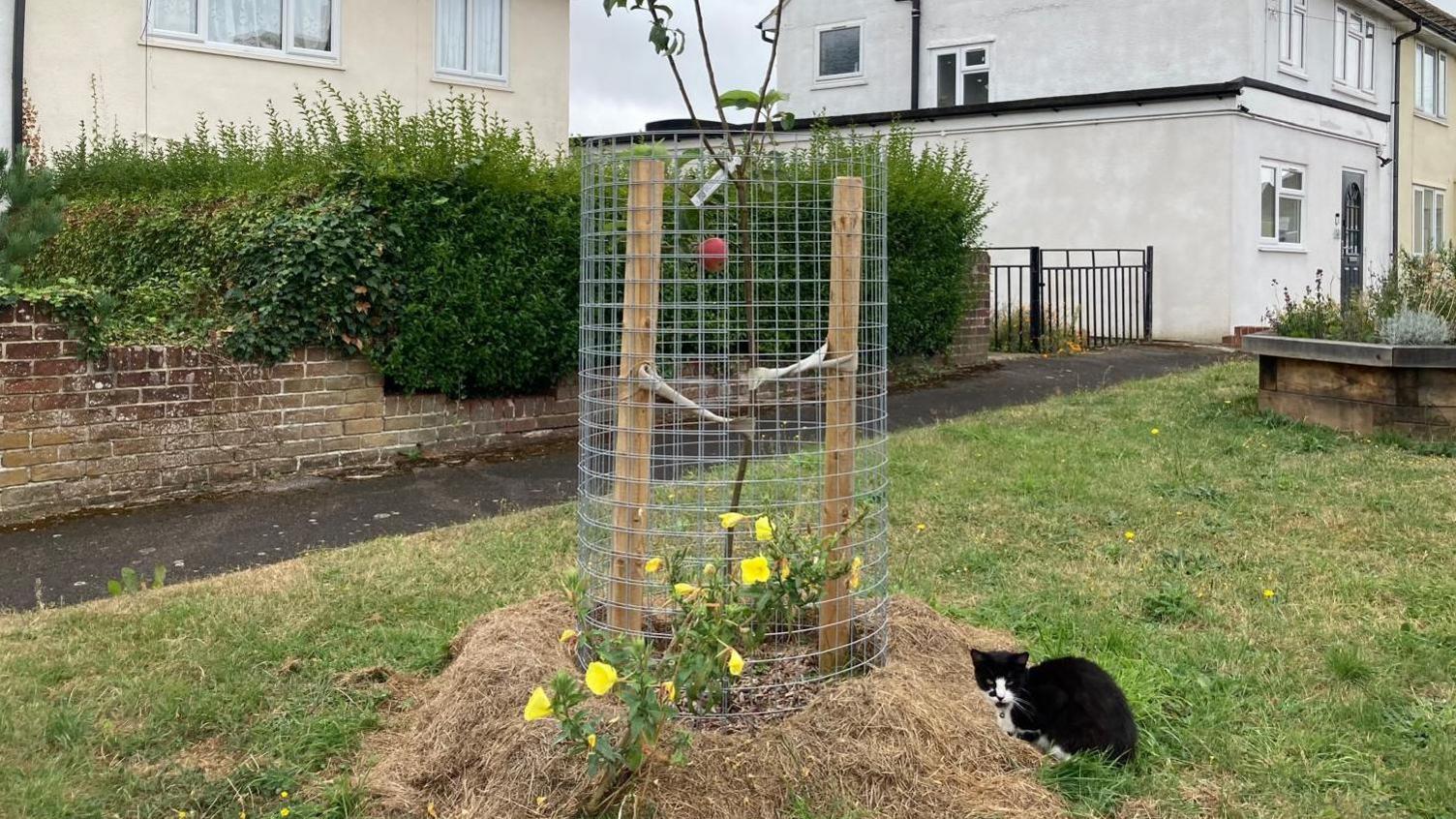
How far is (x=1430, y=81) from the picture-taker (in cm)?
2486

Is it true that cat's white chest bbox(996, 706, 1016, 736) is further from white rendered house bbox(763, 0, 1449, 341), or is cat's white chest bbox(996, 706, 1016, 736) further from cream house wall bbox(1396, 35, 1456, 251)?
cream house wall bbox(1396, 35, 1456, 251)

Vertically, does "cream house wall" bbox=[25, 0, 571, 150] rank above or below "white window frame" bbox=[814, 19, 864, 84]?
below

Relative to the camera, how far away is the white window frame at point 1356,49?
2120 cm

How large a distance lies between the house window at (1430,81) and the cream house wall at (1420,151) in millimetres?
170

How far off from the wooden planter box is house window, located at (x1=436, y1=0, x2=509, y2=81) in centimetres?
1032

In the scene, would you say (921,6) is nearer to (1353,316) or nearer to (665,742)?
(1353,316)

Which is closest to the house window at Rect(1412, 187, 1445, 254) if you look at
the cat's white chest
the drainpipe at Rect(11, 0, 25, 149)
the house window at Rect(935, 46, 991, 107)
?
the house window at Rect(935, 46, 991, 107)

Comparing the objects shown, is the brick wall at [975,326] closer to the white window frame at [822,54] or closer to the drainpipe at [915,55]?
the drainpipe at [915,55]

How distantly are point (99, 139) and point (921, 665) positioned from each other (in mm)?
11029

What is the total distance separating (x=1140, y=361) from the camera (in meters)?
14.1

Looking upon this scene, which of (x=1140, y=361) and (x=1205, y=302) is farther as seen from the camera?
(x=1205, y=302)

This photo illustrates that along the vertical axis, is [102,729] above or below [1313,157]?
below

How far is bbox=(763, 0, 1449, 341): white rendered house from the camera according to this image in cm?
1684

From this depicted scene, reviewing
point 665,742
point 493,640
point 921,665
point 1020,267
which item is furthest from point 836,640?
point 1020,267
